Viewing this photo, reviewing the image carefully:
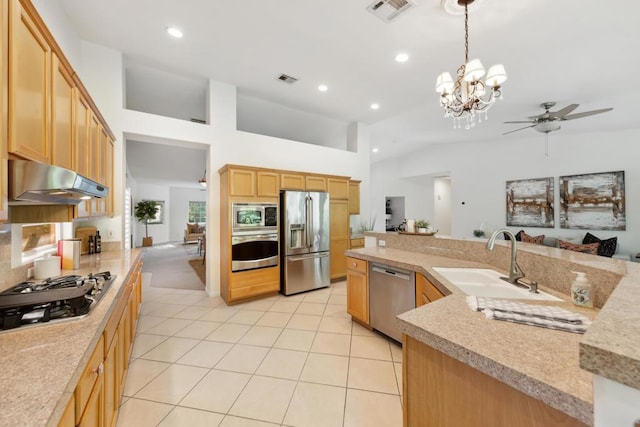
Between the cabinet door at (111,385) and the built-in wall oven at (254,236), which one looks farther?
the built-in wall oven at (254,236)

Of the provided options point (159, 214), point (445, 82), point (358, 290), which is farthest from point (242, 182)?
point (159, 214)

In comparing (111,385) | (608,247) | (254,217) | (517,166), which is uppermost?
(517,166)

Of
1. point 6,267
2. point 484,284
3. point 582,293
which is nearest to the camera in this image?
point 582,293

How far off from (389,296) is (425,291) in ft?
1.64

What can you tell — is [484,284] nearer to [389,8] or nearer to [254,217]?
[389,8]

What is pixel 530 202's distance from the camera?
552 cm

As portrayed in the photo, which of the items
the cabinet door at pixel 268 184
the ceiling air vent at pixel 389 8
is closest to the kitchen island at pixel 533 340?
the ceiling air vent at pixel 389 8

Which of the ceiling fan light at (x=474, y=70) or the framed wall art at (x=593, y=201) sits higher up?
the ceiling fan light at (x=474, y=70)

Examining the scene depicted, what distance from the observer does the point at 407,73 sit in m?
3.51

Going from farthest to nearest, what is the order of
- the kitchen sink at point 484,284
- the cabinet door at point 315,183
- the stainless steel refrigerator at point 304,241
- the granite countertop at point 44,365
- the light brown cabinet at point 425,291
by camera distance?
the cabinet door at point 315,183
the stainless steel refrigerator at point 304,241
the light brown cabinet at point 425,291
the kitchen sink at point 484,284
the granite countertop at point 44,365

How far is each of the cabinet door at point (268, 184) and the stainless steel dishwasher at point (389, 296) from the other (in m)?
1.96

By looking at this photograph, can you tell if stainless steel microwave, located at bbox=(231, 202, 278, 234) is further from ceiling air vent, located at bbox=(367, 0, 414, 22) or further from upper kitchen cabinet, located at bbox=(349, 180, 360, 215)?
ceiling air vent, located at bbox=(367, 0, 414, 22)

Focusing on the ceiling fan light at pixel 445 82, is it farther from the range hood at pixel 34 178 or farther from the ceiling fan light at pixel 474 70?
the range hood at pixel 34 178

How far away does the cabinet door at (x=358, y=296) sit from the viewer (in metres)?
2.75
